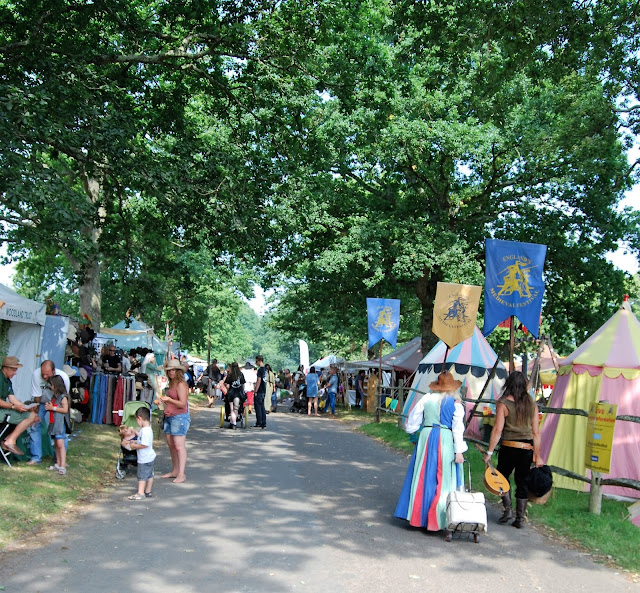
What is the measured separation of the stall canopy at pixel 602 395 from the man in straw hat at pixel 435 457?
4421 millimetres

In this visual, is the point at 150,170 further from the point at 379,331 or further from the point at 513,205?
the point at 513,205

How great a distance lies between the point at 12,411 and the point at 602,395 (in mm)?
8773

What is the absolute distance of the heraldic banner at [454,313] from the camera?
1393 centimetres

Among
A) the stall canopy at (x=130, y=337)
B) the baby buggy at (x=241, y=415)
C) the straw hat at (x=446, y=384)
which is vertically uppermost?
the straw hat at (x=446, y=384)

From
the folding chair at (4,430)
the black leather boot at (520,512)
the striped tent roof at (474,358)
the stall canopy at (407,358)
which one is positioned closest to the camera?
the black leather boot at (520,512)

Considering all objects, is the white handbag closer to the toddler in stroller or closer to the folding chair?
the folding chair

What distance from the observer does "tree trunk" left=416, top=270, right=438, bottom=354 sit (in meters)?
25.7

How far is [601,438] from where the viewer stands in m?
8.92

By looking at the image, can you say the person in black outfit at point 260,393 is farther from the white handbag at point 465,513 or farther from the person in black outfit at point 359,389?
the person in black outfit at point 359,389

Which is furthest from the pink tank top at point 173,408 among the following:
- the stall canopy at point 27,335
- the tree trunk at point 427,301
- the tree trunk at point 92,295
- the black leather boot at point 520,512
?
the tree trunk at point 427,301

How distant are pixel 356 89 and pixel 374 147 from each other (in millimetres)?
8532

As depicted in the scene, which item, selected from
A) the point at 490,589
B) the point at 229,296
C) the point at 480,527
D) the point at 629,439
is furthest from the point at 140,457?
the point at 229,296

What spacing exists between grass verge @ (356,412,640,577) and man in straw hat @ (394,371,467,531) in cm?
148

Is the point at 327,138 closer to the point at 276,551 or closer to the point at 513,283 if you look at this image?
the point at 513,283
